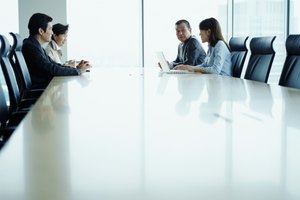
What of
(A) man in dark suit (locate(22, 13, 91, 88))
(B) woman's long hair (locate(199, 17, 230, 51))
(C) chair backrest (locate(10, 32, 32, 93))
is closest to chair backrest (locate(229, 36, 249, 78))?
(B) woman's long hair (locate(199, 17, 230, 51))

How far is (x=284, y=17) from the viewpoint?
19.4ft

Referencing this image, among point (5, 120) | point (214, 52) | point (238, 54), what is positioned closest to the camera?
point (5, 120)

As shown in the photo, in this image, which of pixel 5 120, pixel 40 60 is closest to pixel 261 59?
pixel 40 60

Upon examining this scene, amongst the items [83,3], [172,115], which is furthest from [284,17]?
[172,115]

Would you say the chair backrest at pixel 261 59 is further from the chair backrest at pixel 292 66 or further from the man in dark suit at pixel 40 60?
the man in dark suit at pixel 40 60

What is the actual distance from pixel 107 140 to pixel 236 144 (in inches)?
12.3

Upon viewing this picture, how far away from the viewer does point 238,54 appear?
4.55 m

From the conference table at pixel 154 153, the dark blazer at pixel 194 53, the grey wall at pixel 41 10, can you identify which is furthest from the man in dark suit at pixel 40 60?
the grey wall at pixel 41 10

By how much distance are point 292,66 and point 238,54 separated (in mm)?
1367

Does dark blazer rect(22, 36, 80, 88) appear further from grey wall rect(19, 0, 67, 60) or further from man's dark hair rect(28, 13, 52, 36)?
grey wall rect(19, 0, 67, 60)

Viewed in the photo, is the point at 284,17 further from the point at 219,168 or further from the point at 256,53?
the point at 219,168

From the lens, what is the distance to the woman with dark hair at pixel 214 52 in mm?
4328

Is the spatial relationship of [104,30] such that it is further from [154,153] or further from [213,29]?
[154,153]

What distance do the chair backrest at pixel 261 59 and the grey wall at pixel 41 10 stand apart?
15.0ft
